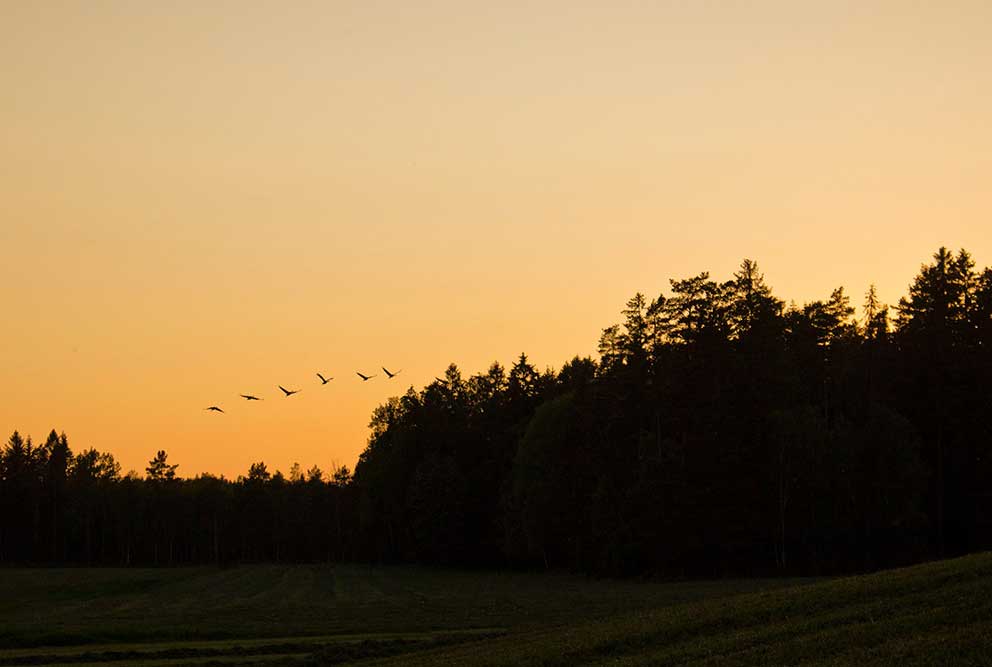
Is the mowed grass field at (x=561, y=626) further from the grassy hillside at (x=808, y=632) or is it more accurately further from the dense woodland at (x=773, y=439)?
the dense woodland at (x=773, y=439)

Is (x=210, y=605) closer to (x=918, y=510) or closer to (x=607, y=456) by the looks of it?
(x=607, y=456)

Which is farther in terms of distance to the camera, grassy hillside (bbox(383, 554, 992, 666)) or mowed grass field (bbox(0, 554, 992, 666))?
mowed grass field (bbox(0, 554, 992, 666))

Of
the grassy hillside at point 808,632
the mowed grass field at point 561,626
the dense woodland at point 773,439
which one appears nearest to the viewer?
the grassy hillside at point 808,632

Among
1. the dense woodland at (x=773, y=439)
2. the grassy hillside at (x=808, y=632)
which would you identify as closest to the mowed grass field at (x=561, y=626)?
the grassy hillside at (x=808, y=632)

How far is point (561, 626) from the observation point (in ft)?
136

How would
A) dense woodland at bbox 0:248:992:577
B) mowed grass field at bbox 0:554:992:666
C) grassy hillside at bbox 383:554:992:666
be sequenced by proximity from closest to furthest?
grassy hillside at bbox 383:554:992:666 → mowed grass field at bbox 0:554:992:666 → dense woodland at bbox 0:248:992:577

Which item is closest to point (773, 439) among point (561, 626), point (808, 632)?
point (561, 626)

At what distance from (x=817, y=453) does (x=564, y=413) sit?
36213 mm

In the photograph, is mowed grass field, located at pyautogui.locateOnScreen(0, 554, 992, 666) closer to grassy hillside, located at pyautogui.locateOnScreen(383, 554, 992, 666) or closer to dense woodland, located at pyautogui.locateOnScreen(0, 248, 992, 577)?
grassy hillside, located at pyautogui.locateOnScreen(383, 554, 992, 666)

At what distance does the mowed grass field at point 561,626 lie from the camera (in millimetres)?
25422

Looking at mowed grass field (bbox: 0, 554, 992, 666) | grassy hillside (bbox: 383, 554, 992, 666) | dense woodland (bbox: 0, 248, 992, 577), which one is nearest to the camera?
grassy hillside (bbox: 383, 554, 992, 666)

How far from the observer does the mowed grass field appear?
2542cm

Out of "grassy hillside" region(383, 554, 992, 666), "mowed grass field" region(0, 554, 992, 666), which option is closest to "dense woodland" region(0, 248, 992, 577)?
"mowed grass field" region(0, 554, 992, 666)

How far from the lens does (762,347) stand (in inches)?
3295
